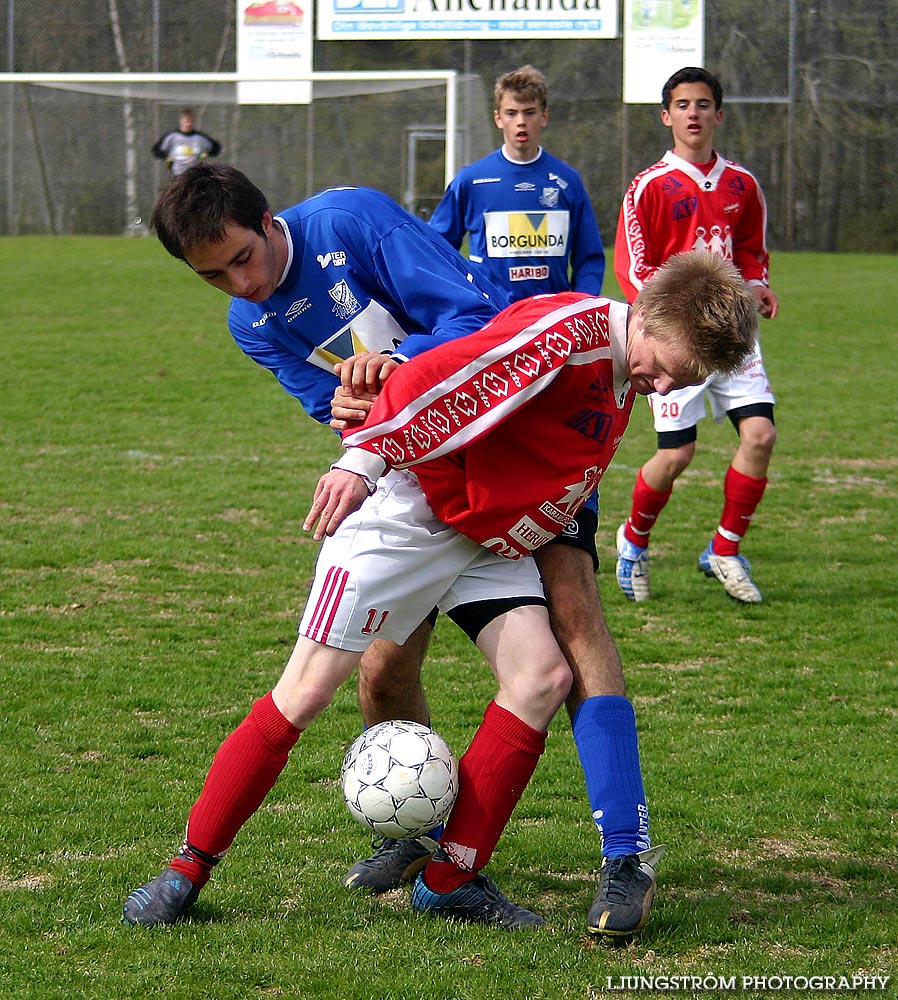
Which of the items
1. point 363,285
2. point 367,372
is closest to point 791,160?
point 363,285

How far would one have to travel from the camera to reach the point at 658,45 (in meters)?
24.5

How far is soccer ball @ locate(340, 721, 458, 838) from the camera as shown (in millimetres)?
3125

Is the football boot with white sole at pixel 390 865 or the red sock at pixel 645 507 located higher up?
the red sock at pixel 645 507

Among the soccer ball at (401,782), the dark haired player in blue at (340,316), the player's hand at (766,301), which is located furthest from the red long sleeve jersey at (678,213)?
the soccer ball at (401,782)

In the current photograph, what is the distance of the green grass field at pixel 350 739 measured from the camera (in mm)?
2963

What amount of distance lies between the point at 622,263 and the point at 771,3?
837 inches

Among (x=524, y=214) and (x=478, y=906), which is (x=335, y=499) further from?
(x=524, y=214)

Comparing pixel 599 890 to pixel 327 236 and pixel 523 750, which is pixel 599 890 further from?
pixel 327 236

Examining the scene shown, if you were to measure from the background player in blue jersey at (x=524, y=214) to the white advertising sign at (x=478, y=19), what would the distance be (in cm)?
1773

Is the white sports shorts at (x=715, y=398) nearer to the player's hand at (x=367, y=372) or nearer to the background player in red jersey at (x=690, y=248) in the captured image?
the background player in red jersey at (x=690, y=248)

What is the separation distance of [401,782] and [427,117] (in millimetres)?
19196

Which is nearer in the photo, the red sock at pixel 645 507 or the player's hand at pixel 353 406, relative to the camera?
the player's hand at pixel 353 406

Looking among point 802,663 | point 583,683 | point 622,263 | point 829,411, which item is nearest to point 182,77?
point 829,411

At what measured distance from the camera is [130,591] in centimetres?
636
